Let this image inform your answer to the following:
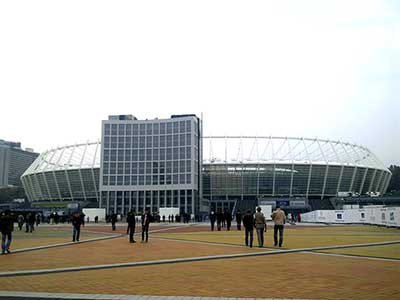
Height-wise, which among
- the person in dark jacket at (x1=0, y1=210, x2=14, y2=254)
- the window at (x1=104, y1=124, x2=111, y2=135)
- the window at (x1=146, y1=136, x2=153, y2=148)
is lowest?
the person in dark jacket at (x1=0, y1=210, x2=14, y2=254)

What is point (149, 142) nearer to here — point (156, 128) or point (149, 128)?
point (149, 128)

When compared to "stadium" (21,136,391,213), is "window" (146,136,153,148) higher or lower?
higher

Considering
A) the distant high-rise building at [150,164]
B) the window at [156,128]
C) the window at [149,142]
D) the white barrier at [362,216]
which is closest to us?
the white barrier at [362,216]

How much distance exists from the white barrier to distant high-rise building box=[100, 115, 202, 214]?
97.5 feet

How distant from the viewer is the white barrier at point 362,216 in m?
35.2

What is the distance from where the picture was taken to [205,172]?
3925 inches

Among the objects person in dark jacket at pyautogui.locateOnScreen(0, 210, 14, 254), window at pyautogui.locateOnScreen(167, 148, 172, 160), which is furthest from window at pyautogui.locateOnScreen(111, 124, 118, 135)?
person in dark jacket at pyautogui.locateOnScreen(0, 210, 14, 254)

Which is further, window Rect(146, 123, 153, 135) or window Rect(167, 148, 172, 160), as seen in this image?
window Rect(146, 123, 153, 135)

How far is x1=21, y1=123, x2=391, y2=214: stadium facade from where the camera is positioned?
9012 centimetres

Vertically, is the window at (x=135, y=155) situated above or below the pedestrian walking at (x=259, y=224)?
above

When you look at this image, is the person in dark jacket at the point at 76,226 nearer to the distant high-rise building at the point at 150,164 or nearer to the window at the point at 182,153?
the distant high-rise building at the point at 150,164

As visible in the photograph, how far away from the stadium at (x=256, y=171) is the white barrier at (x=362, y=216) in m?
31.6


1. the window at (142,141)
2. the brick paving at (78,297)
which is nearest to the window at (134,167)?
the window at (142,141)

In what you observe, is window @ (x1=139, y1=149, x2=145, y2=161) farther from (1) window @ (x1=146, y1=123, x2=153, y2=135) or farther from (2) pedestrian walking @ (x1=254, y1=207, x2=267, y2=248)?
(2) pedestrian walking @ (x1=254, y1=207, x2=267, y2=248)
